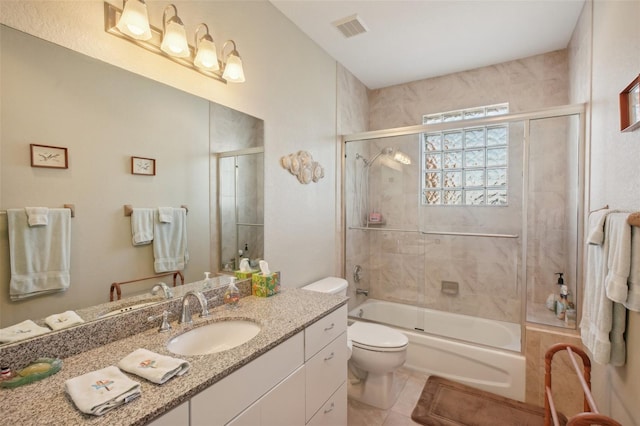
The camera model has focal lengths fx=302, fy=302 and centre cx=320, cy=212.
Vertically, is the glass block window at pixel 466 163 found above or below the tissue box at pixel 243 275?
above

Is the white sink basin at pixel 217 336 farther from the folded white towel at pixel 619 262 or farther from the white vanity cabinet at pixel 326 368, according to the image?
the folded white towel at pixel 619 262

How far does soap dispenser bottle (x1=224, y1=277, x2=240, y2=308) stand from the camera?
5.19 ft

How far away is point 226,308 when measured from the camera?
61.3 inches

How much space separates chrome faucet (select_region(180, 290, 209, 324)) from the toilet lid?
3.93ft

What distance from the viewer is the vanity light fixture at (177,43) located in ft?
3.99

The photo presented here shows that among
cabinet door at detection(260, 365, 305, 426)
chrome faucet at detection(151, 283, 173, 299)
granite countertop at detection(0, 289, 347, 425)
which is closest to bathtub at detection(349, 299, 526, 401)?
granite countertop at detection(0, 289, 347, 425)

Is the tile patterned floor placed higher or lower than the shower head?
lower

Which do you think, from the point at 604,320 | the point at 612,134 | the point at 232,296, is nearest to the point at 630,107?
the point at 612,134

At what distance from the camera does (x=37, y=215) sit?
39.7 inches

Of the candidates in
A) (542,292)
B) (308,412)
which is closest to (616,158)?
(542,292)

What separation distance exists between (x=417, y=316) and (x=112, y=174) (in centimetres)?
282

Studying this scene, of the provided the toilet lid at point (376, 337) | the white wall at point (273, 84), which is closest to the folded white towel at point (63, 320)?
the white wall at point (273, 84)

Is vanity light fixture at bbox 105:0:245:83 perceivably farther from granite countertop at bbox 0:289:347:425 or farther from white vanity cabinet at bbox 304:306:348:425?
white vanity cabinet at bbox 304:306:348:425

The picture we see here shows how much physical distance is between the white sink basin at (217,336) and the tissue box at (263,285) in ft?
1.10
